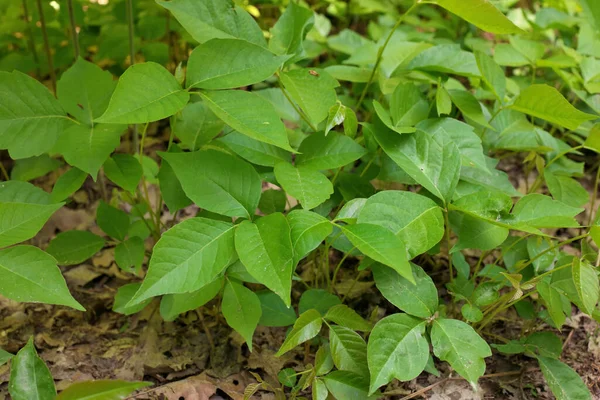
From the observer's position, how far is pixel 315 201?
138 cm

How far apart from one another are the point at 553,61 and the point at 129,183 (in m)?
1.74

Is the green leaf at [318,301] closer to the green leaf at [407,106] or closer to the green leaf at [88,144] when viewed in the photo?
the green leaf at [407,106]

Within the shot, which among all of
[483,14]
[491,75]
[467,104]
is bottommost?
[467,104]

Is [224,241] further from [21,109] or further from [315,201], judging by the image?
[21,109]

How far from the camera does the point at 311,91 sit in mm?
1590

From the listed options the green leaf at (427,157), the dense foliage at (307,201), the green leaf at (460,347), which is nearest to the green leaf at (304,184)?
the dense foliage at (307,201)

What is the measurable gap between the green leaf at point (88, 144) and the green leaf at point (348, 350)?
778 mm

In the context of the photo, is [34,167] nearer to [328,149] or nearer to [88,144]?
[88,144]

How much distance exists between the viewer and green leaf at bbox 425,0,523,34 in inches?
56.7

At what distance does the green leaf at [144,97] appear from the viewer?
4.17ft

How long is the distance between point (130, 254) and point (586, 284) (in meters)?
1.27

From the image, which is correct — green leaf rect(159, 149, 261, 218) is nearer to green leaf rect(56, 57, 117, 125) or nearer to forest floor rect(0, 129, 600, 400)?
green leaf rect(56, 57, 117, 125)

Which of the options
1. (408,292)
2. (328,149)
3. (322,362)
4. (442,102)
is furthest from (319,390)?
(442,102)

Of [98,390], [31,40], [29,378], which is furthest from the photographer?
[31,40]
